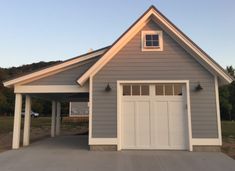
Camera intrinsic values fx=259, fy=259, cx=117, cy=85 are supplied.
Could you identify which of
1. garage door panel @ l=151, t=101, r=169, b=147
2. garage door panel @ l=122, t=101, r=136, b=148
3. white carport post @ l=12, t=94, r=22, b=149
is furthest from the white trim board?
A: white carport post @ l=12, t=94, r=22, b=149

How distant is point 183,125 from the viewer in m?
9.80

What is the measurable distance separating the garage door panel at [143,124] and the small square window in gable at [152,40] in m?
2.15

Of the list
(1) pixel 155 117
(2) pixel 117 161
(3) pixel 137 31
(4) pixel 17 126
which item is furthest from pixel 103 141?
(3) pixel 137 31

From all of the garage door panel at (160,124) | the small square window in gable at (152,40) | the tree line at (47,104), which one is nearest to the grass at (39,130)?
the garage door panel at (160,124)

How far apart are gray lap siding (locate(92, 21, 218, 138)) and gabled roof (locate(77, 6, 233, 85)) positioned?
18 centimetres

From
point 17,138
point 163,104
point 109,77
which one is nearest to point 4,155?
point 17,138

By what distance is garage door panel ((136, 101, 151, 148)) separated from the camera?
983cm

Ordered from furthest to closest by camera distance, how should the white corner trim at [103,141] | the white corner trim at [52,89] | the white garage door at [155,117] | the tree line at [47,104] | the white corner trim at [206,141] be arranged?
the tree line at [47,104]
the white corner trim at [52,89]
the white garage door at [155,117]
the white corner trim at [103,141]
the white corner trim at [206,141]

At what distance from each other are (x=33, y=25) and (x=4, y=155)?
9.55 metres

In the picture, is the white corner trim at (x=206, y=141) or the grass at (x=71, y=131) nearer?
the white corner trim at (x=206, y=141)

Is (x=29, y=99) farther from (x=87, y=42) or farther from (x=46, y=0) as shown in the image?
(x=87, y=42)

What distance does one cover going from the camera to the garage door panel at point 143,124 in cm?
983

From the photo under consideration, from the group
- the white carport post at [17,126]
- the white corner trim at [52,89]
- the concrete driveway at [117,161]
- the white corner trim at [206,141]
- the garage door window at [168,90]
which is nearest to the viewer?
the concrete driveway at [117,161]

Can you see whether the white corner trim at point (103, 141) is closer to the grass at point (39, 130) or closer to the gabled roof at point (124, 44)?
the gabled roof at point (124, 44)
